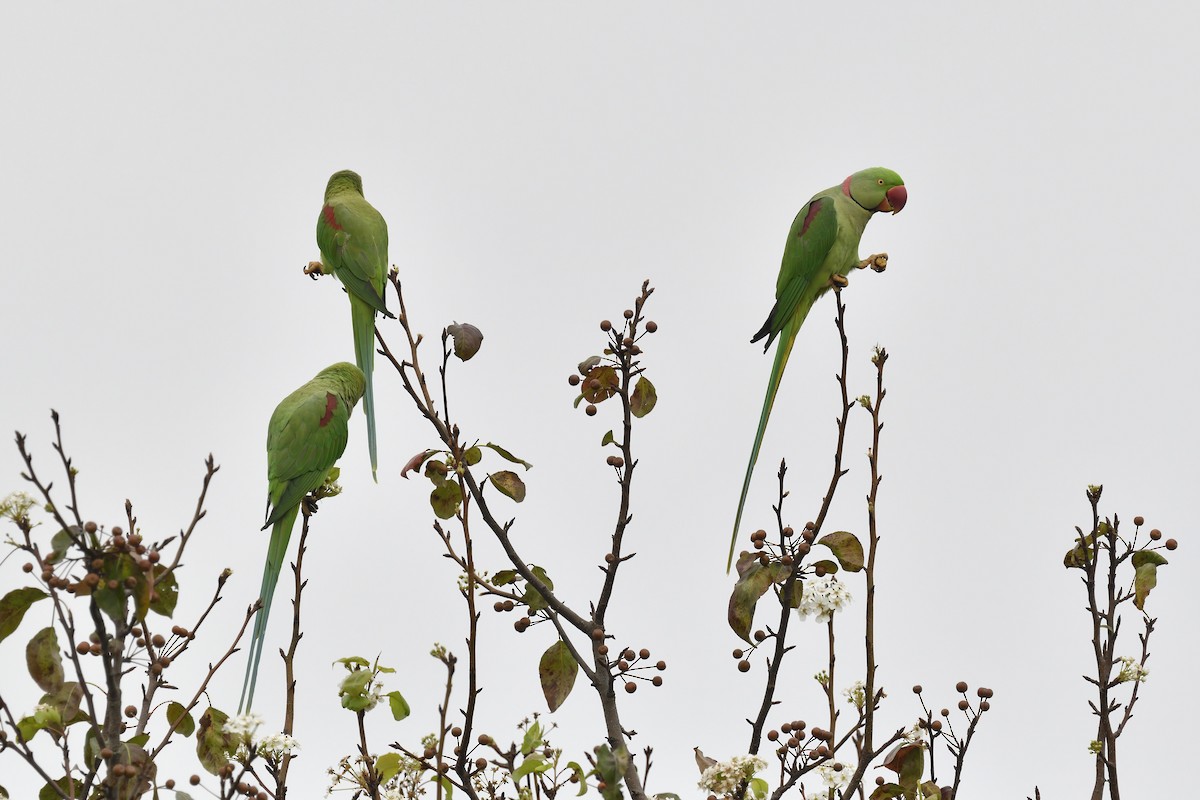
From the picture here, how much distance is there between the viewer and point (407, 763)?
9.22ft

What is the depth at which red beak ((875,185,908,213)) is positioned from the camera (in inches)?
206

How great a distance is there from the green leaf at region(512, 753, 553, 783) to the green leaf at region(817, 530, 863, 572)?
0.91 metres

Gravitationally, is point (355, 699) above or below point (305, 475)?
below

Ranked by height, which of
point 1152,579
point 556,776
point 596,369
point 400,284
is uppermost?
point 400,284

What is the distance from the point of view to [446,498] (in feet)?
10.1

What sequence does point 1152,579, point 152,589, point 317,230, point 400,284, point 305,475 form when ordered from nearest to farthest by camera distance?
point 152,589 < point 1152,579 < point 400,284 < point 305,475 < point 317,230

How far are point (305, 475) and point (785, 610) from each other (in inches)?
103

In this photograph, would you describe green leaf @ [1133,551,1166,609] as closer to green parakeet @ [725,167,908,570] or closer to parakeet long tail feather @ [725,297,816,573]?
parakeet long tail feather @ [725,297,816,573]

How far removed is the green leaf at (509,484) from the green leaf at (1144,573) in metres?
1.80

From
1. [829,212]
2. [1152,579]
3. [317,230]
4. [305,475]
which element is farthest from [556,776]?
[317,230]

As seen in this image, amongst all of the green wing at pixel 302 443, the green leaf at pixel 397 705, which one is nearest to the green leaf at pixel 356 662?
the green leaf at pixel 397 705

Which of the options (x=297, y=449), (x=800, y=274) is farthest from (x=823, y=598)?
(x=297, y=449)

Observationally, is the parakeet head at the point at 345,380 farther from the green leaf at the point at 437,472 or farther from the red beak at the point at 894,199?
the red beak at the point at 894,199

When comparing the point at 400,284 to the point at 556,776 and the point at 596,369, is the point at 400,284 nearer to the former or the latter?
the point at 596,369
